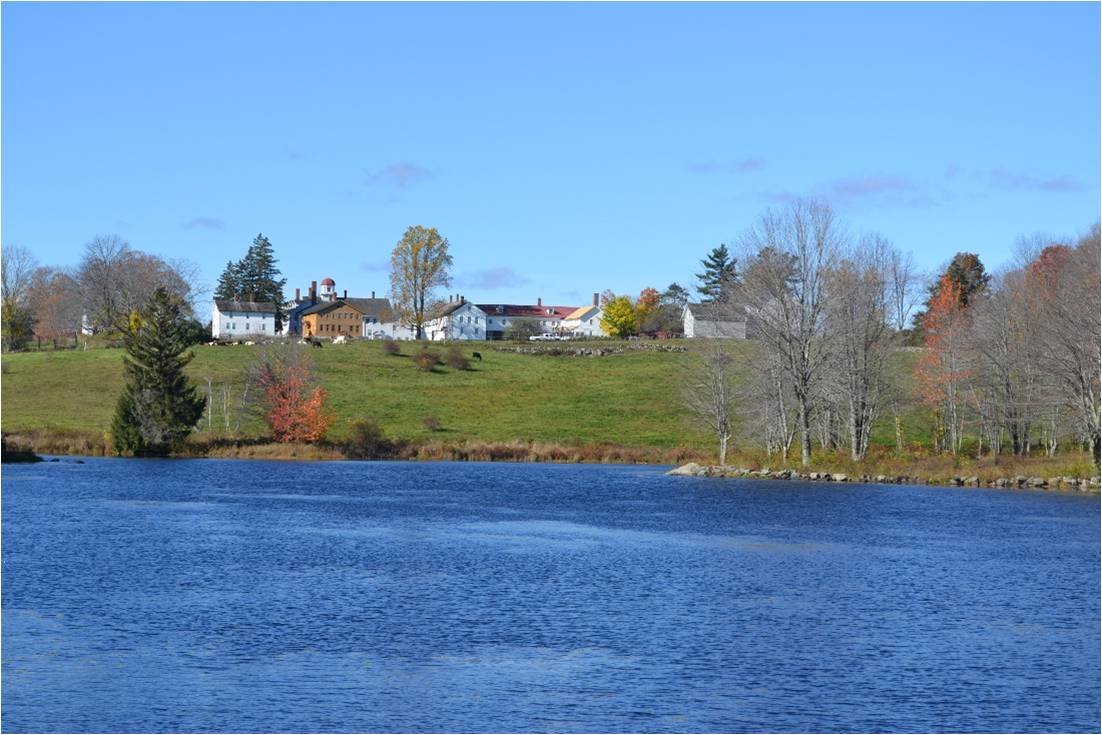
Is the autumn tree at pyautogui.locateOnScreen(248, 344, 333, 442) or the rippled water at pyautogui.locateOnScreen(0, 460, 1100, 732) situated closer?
the rippled water at pyautogui.locateOnScreen(0, 460, 1100, 732)

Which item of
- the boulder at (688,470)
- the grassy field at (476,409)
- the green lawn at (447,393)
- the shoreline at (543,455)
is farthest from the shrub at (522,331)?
the boulder at (688,470)

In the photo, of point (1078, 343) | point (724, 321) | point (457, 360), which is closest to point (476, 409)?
point (457, 360)

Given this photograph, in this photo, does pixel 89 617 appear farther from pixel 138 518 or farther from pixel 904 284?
pixel 904 284

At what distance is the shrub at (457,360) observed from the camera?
125 meters

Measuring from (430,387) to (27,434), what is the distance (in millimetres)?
36733

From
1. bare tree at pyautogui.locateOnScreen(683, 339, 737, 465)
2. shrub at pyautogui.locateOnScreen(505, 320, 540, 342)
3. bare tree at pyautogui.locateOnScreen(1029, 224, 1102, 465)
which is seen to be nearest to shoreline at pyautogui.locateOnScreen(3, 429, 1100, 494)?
bare tree at pyautogui.locateOnScreen(683, 339, 737, 465)

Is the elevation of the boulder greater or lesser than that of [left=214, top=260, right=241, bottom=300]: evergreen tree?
lesser

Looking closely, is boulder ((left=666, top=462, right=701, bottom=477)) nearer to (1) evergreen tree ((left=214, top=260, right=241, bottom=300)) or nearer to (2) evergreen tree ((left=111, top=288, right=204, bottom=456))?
(2) evergreen tree ((left=111, top=288, right=204, bottom=456))

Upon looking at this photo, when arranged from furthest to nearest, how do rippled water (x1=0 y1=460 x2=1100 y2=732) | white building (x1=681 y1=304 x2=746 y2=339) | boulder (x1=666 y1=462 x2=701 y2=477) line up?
boulder (x1=666 y1=462 x2=701 y2=477), white building (x1=681 y1=304 x2=746 y2=339), rippled water (x1=0 y1=460 x2=1100 y2=732)

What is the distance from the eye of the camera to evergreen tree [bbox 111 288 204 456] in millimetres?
84250

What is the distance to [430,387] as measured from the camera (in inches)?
4537

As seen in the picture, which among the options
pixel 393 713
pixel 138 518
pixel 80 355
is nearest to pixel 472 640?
pixel 393 713

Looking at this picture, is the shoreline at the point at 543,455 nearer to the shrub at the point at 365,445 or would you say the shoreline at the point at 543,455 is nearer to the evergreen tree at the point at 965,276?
the shrub at the point at 365,445

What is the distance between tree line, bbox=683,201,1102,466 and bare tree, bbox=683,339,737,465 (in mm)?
134
